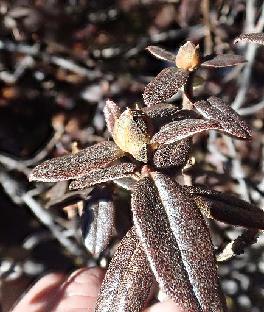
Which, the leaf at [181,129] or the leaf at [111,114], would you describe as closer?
the leaf at [181,129]

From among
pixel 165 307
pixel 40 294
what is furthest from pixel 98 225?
pixel 40 294

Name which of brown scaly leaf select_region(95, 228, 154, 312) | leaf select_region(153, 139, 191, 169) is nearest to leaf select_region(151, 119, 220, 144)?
leaf select_region(153, 139, 191, 169)

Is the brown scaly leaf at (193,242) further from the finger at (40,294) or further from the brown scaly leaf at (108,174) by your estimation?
the finger at (40,294)

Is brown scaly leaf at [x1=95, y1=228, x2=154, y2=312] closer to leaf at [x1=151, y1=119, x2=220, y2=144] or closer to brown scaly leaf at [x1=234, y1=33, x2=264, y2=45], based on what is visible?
leaf at [x1=151, y1=119, x2=220, y2=144]

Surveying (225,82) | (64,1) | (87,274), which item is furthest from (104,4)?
(87,274)

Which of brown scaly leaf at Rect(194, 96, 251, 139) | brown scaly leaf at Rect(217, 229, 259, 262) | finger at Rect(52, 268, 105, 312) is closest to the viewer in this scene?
brown scaly leaf at Rect(194, 96, 251, 139)

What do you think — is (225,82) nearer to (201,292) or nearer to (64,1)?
(64,1)

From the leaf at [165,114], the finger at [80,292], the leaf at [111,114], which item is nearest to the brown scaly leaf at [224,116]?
the leaf at [165,114]
